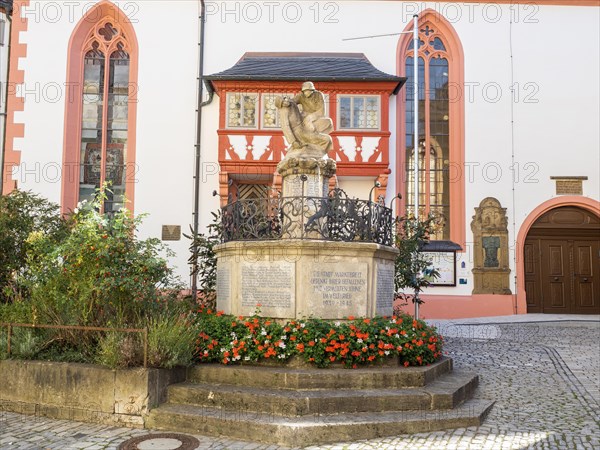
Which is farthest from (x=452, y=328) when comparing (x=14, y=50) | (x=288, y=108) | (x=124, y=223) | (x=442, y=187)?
(x=14, y=50)

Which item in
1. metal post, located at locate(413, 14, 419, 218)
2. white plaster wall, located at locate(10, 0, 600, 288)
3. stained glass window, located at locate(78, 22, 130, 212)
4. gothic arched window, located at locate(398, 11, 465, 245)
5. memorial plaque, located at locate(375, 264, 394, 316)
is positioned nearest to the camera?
memorial plaque, located at locate(375, 264, 394, 316)

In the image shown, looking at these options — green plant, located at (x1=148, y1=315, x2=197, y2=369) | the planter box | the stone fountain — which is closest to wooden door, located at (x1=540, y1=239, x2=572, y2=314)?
the stone fountain

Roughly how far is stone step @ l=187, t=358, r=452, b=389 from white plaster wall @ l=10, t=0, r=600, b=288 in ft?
36.1

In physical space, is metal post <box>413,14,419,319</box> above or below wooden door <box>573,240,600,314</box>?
above

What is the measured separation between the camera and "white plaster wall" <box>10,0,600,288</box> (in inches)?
690

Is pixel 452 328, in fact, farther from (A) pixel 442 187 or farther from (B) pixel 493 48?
(B) pixel 493 48

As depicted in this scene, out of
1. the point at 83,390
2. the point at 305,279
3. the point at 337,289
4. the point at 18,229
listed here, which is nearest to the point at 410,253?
the point at 337,289

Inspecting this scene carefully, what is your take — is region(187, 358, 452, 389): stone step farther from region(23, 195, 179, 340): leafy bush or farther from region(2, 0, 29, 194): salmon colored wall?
region(2, 0, 29, 194): salmon colored wall

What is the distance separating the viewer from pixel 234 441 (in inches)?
215

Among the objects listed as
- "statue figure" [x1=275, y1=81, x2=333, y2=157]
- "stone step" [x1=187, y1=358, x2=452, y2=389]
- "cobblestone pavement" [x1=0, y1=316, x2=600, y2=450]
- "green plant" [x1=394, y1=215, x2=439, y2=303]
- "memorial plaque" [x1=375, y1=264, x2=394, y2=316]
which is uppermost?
"statue figure" [x1=275, y1=81, x2=333, y2=157]

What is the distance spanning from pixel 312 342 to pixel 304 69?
11.9 meters

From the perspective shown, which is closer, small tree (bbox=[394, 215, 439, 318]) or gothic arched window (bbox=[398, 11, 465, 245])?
small tree (bbox=[394, 215, 439, 318])

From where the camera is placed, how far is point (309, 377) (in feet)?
20.5

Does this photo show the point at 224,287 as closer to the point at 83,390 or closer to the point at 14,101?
the point at 83,390
